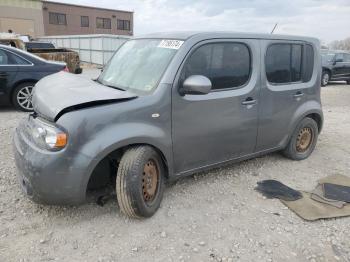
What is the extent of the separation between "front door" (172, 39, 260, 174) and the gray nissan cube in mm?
11

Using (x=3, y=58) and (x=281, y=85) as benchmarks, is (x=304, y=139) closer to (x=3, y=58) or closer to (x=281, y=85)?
(x=281, y=85)

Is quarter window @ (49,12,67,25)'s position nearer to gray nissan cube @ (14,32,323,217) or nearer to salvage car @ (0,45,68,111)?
salvage car @ (0,45,68,111)

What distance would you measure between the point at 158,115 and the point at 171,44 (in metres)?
0.84


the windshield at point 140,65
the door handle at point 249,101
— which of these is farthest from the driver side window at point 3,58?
the door handle at point 249,101

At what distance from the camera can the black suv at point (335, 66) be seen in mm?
15477

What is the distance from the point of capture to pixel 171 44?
11.8 feet

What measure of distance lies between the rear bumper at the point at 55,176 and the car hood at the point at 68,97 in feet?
1.16

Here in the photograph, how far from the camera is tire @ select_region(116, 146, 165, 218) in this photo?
10.2 ft

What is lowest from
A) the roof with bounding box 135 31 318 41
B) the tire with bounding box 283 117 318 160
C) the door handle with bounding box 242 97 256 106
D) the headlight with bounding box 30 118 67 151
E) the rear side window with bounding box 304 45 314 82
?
the tire with bounding box 283 117 318 160

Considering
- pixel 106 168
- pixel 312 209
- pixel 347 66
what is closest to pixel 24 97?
pixel 106 168

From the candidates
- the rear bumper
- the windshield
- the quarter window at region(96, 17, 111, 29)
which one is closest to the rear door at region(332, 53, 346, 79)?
the windshield

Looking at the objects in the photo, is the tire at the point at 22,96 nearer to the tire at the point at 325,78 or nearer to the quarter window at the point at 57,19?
the tire at the point at 325,78

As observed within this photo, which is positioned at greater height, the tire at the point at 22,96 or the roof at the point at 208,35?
the roof at the point at 208,35

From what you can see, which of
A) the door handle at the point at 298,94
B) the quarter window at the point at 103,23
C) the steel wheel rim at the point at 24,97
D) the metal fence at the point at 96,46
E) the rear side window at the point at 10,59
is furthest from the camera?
the quarter window at the point at 103,23
